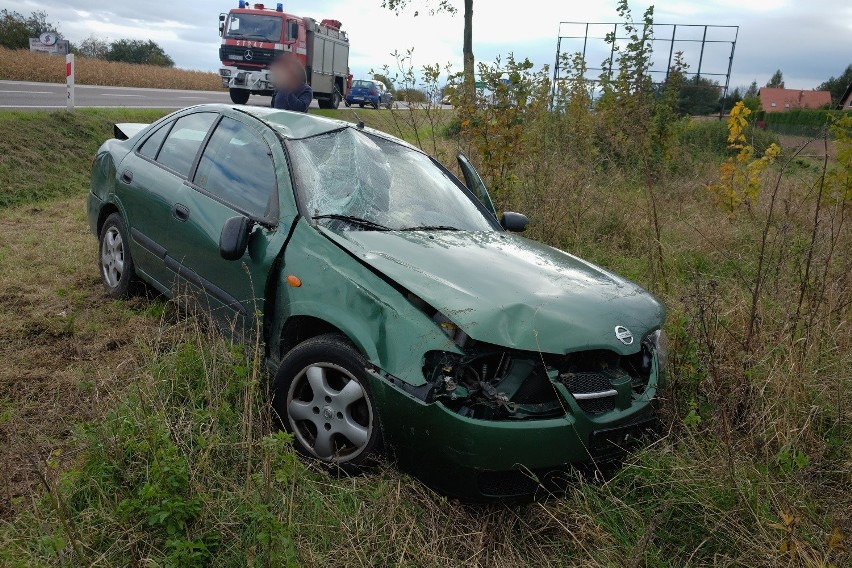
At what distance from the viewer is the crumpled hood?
290 centimetres

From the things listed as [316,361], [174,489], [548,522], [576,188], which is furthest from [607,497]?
[576,188]

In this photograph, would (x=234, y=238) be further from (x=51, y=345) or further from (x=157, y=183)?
(x=51, y=345)

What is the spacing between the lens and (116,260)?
5168 mm

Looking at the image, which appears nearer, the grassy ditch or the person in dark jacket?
the grassy ditch

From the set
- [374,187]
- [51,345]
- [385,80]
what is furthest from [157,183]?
[385,80]

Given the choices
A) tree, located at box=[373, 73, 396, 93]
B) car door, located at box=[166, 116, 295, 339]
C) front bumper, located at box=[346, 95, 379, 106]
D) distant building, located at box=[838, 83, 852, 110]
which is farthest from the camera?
front bumper, located at box=[346, 95, 379, 106]

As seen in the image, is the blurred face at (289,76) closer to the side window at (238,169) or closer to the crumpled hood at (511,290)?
the side window at (238,169)

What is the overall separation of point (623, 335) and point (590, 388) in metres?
0.32

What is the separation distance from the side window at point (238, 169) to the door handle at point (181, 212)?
0.17 metres

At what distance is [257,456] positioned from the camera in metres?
2.98

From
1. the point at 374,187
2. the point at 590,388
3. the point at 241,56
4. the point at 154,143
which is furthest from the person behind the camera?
the point at 241,56

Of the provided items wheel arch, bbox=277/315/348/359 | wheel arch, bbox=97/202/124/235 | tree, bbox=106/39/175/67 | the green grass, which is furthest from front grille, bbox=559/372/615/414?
tree, bbox=106/39/175/67

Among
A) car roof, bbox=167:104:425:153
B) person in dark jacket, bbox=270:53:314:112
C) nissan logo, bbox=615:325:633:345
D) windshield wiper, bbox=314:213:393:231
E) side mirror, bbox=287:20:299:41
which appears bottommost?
nissan logo, bbox=615:325:633:345

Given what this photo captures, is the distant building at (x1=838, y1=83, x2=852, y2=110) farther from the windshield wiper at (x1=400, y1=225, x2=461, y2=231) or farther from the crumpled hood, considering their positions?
the windshield wiper at (x1=400, y1=225, x2=461, y2=231)
